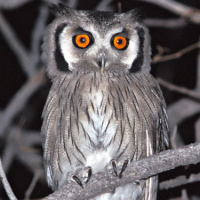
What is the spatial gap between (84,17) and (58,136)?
0.68m

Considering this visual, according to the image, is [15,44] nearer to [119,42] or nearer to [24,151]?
[24,151]

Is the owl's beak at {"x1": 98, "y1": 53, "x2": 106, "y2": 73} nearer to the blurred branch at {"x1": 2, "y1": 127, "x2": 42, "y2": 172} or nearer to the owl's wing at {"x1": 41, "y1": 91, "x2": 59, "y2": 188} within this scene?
the owl's wing at {"x1": 41, "y1": 91, "x2": 59, "y2": 188}

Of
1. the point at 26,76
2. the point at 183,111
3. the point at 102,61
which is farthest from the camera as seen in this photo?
the point at 26,76

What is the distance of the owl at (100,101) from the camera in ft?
9.74

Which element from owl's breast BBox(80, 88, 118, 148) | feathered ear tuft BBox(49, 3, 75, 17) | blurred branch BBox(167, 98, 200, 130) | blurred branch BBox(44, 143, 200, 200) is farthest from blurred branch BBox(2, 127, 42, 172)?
blurred branch BBox(44, 143, 200, 200)

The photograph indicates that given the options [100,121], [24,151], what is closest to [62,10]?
[100,121]

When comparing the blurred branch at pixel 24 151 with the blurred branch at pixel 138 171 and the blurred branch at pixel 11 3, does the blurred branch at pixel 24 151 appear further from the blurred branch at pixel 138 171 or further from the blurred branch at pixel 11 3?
the blurred branch at pixel 138 171

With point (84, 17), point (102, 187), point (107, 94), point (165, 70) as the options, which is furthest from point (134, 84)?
point (165, 70)

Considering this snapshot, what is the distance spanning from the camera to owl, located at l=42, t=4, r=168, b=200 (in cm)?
297

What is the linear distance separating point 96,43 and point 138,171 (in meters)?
0.81

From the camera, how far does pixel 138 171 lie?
2602mm

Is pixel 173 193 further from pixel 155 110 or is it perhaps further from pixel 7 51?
pixel 7 51

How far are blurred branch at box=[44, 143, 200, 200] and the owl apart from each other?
0.14 meters

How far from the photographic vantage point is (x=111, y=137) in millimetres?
2963
